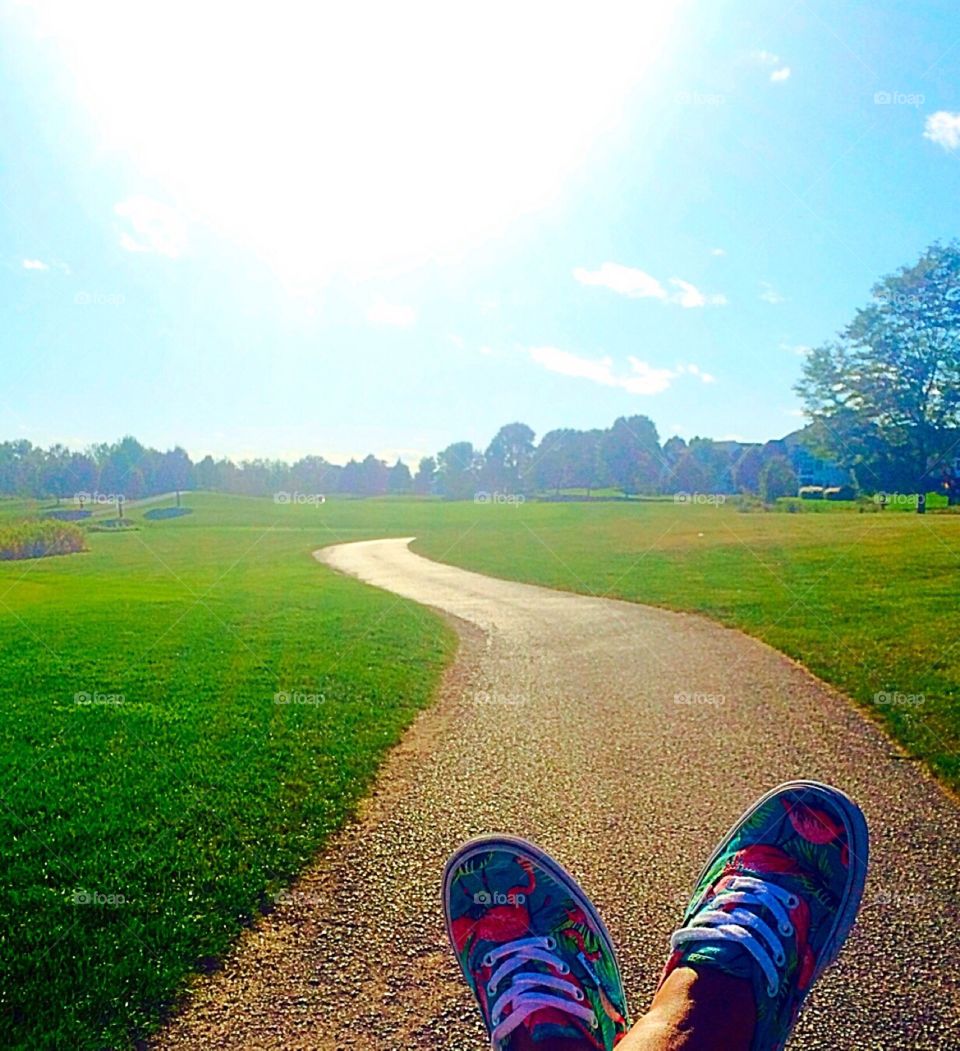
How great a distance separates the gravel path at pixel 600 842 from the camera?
2.37m

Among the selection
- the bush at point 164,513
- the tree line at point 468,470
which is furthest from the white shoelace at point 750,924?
the bush at point 164,513

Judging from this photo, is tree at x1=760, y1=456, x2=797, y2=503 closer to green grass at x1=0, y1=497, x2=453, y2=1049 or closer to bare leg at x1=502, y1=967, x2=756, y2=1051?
green grass at x1=0, y1=497, x2=453, y2=1049

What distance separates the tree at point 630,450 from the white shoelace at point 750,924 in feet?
59.4

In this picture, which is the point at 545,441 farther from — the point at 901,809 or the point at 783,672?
the point at 901,809

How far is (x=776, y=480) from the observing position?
2377 cm

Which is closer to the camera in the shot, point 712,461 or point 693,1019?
point 693,1019

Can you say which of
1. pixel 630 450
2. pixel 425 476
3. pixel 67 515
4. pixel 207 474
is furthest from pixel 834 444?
pixel 67 515

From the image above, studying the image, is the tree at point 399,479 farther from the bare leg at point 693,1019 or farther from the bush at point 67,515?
the bare leg at point 693,1019

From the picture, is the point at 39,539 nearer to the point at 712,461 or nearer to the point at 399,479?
the point at 399,479

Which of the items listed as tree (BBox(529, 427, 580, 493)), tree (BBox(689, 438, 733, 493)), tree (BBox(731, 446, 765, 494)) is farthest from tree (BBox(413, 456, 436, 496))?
tree (BBox(731, 446, 765, 494))

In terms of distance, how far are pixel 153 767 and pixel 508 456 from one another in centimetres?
1438

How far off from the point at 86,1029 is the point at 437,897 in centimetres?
134

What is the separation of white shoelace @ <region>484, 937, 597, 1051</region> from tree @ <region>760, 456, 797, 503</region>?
920 inches

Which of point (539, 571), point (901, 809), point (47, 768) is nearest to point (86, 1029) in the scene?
point (47, 768)
